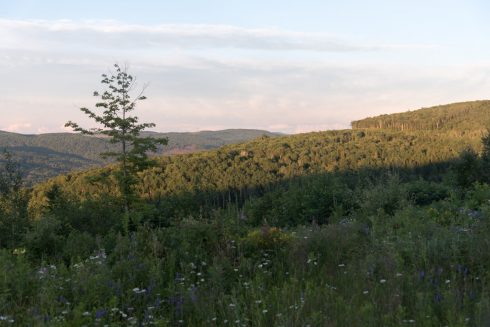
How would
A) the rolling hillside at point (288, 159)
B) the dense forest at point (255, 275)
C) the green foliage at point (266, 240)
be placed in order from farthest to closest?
the rolling hillside at point (288, 159), the green foliage at point (266, 240), the dense forest at point (255, 275)

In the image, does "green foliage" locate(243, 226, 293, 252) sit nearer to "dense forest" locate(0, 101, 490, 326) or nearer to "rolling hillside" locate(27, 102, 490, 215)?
"dense forest" locate(0, 101, 490, 326)

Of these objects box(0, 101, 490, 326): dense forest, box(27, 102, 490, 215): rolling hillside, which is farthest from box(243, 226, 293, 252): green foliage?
box(27, 102, 490, 215): rolling hillside

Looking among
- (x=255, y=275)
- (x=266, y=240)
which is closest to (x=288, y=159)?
(x=266, y=240)

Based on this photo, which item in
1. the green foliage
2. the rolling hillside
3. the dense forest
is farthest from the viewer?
the rolling hillside

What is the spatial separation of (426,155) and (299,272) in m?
128

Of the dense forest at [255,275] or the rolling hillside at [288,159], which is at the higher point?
the dense forest at [255,275]

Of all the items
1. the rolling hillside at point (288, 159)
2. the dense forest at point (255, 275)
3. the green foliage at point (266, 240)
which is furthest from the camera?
the rolling hillside at point (288, 159)

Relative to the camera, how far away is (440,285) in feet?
13.3

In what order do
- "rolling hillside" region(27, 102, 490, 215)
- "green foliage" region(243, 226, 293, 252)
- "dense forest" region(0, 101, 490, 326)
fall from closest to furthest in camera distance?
"dense forest" region(0, 101, 490, 326)
"green foliage" region(243, 226, 293, 252)
"rolling hillside" region(27, 102, 490, 215)

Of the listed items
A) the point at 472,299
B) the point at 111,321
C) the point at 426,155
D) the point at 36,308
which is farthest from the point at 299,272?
the point at 426,155

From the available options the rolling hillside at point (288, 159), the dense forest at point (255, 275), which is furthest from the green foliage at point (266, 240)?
the rolling hillside at point (288, 159)

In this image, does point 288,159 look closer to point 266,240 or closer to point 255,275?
point 266,240

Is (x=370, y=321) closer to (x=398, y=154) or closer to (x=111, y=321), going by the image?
(x=111, y=321)

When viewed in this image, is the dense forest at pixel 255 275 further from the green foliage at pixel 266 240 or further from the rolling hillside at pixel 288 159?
the rolling hillside at pixel 288 159
